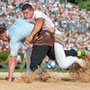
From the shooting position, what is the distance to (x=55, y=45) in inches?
269

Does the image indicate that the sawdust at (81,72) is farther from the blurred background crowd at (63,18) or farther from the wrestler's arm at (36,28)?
the blurred background crowd at (63,18)

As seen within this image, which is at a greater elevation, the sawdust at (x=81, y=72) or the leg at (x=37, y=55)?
the leg at (x=37, y=55)

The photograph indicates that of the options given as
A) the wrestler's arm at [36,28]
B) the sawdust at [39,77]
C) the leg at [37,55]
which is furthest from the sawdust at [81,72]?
the wrestler's arm at [36,28]

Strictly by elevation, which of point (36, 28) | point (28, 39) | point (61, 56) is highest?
point (36, 28)

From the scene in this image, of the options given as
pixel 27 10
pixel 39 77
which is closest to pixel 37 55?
pixel 39 77

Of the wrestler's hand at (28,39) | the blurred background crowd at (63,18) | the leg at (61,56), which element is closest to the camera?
the wrestler's hand at (28,39)

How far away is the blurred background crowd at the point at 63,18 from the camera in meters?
21.8

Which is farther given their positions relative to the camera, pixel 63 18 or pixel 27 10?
pixel 63 18

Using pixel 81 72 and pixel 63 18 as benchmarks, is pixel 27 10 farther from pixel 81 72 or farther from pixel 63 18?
pixel 63 18

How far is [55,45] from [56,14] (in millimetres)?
18698

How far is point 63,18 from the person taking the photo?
24.9m

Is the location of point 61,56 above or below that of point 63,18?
above

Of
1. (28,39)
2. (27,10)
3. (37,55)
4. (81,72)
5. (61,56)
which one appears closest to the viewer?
(28,39)

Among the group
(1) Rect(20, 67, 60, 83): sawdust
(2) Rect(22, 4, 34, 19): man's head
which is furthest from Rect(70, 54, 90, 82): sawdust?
(2) Rect(22, 4, 34, 19): man's head
